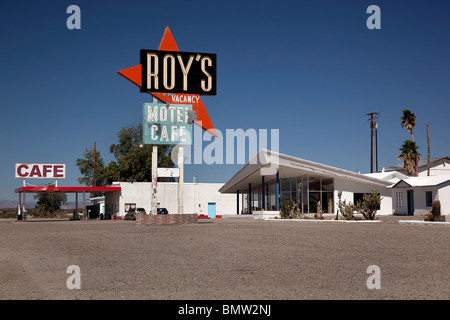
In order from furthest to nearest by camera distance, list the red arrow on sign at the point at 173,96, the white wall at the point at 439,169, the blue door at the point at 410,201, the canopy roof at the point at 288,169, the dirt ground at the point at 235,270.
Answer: the white wall at the point at 439,169 → the blue door at the point at 410,201 → the canopy roof at the point at 288,169 → the red arrow on sign at the point at 173,96 → the dirt ground at the point at 235,270

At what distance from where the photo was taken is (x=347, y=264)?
10.4 m

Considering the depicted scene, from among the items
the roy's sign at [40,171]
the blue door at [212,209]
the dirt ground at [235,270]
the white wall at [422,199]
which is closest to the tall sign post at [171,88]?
the dirt ground at [235,270]

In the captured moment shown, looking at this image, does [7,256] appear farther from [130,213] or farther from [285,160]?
[130,213]

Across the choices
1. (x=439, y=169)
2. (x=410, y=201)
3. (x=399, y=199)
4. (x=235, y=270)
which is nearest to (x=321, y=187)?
(x=399, y=199)

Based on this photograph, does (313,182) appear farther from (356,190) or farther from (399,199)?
(399,199)

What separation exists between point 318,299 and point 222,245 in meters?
8.46

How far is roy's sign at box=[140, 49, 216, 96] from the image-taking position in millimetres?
30688

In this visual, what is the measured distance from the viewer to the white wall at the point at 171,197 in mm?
58312

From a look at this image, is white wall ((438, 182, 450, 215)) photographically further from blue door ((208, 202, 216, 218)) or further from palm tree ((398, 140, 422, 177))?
blue door ((208, 202, 216, 218))

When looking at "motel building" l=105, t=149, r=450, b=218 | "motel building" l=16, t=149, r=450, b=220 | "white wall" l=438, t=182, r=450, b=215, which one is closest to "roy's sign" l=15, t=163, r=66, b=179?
"motel building" l=16, t=149, r=450, b=220

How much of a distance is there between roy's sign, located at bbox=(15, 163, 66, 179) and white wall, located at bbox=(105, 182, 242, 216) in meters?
6.89

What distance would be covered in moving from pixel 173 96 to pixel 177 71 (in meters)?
2.04

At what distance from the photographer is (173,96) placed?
32469 millimetres

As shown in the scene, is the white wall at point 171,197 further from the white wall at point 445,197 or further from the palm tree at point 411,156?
the white wall at point 445,197
